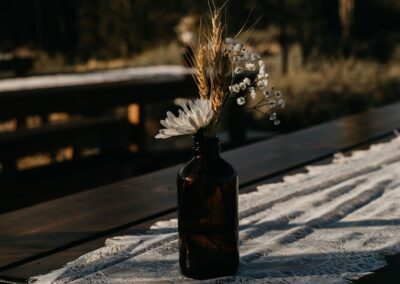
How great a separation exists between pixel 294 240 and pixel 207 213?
36cm

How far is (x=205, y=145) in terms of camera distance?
59.7 inches

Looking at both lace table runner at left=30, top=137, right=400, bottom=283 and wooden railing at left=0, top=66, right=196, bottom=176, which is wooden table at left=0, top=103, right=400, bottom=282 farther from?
wooden railing at left=0, top=66, right=196, bottom=176

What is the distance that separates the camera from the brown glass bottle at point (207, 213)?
5.01ft

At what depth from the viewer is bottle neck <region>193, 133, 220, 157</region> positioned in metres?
1.51

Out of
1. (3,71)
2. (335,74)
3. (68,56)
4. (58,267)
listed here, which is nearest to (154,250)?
(58,267)

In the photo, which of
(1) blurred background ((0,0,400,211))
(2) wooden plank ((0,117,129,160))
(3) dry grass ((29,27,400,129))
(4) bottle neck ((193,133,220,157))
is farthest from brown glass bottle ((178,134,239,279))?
(3) dry grass ((29,27,400,129))

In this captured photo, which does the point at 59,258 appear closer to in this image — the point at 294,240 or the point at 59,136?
the point at 294,240

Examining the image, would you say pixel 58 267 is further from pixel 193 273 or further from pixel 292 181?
pixel 292 181

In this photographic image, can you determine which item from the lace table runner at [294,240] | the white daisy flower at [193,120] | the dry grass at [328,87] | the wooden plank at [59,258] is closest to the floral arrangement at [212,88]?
the white daisy flower at [193,120]

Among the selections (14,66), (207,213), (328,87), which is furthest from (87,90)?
(328,87)

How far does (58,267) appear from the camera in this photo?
1.68 m

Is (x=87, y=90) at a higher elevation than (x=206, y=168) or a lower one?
lower

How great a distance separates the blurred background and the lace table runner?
18.8 inches

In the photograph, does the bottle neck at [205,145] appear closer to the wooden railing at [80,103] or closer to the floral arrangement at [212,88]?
the floral arrangement at [212,88]
